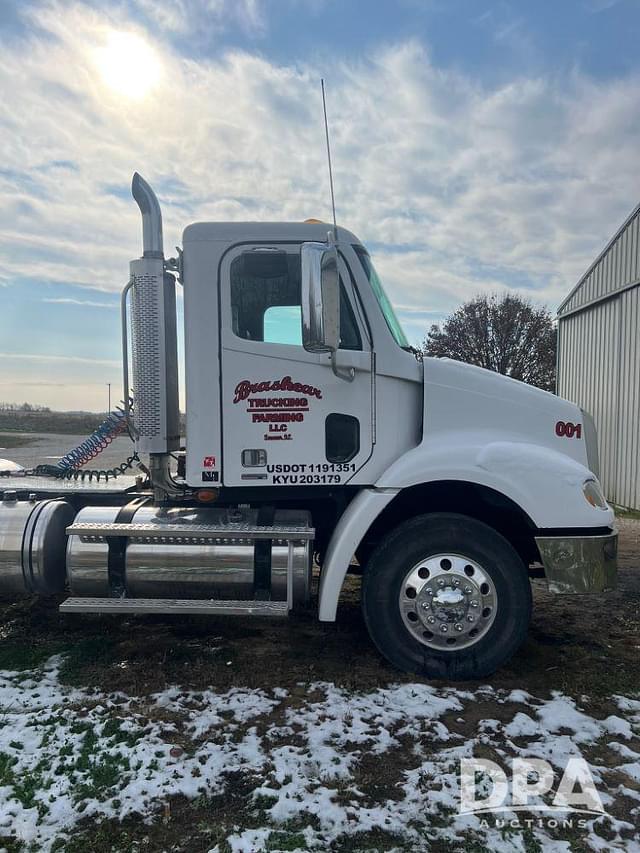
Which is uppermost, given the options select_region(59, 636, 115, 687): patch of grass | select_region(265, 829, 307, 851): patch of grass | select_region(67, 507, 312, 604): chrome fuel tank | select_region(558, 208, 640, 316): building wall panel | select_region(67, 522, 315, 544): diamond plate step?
select_region(558, 208, 640, 316): building wall panel

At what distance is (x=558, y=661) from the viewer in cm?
406

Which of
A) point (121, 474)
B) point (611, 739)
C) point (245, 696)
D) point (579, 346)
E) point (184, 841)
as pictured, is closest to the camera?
point (184, 841)

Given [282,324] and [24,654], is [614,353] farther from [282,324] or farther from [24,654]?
[24,654]

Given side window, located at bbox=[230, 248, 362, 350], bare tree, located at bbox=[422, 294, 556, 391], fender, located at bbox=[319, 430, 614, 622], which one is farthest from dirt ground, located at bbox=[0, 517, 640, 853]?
bare tree, located at bbox=[422, 294, 556, 391]

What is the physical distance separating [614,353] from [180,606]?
434 inches

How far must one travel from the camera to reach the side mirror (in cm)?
329

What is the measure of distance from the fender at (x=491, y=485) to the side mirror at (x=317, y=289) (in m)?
1.11

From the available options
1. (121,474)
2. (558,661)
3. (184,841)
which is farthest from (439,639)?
(121,474)

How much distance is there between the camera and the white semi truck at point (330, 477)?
12.3 ft

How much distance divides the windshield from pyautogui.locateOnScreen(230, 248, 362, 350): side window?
0.25 m

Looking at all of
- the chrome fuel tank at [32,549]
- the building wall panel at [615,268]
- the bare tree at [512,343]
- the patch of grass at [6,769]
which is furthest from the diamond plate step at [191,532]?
the bare tree at [512,343]

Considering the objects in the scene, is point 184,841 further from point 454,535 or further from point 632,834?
point 454,535

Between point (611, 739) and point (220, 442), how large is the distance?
2.93 m

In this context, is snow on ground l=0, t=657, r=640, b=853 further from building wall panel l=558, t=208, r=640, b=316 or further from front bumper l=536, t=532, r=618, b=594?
building wall panel l=558, t=208, r=640, b=316
